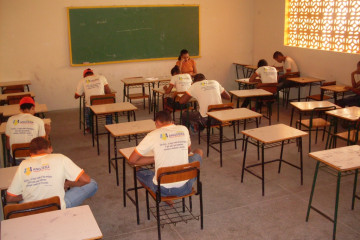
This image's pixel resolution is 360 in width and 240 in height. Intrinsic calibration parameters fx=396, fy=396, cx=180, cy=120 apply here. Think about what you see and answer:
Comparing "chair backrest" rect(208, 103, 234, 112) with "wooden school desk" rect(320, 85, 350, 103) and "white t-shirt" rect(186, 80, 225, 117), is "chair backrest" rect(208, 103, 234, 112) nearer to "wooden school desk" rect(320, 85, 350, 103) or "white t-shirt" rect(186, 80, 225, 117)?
"white t-shirt" rect(186, 80, 225, 117)

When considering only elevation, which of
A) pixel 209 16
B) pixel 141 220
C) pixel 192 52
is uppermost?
pixel 209 16

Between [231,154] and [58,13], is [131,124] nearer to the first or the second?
[231,154]

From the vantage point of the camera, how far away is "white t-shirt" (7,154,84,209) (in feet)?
10.4

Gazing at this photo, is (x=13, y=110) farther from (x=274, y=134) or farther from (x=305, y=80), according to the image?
(x=305, y=80)

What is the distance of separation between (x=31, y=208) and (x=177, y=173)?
50.6 inches

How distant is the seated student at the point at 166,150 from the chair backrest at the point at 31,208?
0.99 meters

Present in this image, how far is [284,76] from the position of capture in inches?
364

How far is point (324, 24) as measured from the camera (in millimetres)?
8594

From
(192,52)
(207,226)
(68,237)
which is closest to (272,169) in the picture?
(207,226)

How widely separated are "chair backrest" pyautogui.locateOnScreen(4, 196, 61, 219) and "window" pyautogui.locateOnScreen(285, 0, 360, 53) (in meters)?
6.93

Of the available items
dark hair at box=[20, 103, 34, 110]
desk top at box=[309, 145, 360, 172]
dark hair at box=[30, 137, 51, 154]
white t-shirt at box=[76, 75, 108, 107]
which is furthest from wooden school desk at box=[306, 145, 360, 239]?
white t-shirt at box=[76, 75, 108, 107]

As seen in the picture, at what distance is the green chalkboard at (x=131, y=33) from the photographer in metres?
9.38

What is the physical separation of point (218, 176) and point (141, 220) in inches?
59.7

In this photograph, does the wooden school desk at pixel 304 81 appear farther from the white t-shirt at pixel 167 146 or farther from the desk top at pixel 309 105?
the white t-shirt at pixel 167 146
